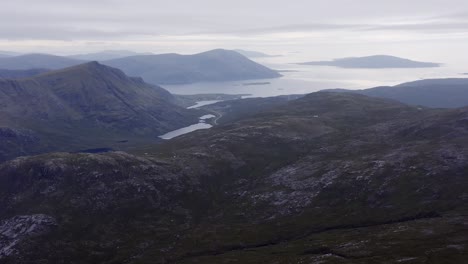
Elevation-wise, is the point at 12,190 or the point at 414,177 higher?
the point at 414,177

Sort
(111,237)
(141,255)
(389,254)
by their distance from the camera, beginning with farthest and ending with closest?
(111,237) → (141,255) → (389,254)

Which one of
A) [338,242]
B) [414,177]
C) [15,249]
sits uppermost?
[414,177]

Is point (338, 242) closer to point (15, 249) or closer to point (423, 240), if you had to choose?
point (423, 240)

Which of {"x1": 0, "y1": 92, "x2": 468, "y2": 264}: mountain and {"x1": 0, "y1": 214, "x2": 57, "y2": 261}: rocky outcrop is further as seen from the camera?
{"x1": 0, "y1": 214, "x2": 57, "y2": 261}: rocky outcrop

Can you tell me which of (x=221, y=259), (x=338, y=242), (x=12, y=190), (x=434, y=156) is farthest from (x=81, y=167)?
(x=434, y=156)

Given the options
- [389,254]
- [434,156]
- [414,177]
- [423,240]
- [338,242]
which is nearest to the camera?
[389,254]

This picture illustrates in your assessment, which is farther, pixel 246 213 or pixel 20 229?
pixel 246 213

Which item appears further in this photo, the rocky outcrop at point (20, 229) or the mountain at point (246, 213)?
the rocky outcrop at point (20, 229)

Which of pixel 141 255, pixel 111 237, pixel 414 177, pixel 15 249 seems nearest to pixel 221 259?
pixel 141 255

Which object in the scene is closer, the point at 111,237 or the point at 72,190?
→ the point at 111,237

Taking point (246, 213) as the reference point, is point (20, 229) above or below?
below
